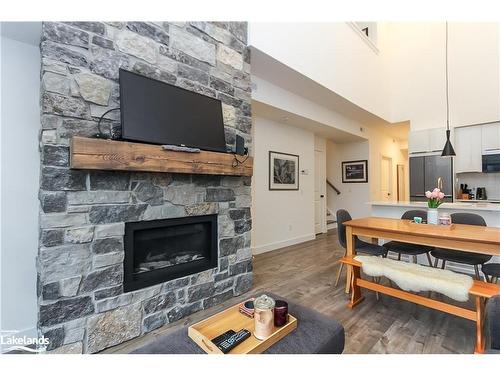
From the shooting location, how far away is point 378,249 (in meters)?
2.95

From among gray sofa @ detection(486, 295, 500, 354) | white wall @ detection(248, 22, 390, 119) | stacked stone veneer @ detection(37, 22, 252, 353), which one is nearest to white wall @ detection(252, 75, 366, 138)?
white wall @ detection(248, 22, 390, 119)

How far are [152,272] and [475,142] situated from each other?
631cm

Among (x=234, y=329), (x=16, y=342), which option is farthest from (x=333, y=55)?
(x=16, y=342)

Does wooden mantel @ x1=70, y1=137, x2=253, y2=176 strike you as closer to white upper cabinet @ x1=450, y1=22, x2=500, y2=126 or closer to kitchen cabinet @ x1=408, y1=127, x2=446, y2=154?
kitchen cabinet @ x1=408, y1=127, x2=446, y2=154

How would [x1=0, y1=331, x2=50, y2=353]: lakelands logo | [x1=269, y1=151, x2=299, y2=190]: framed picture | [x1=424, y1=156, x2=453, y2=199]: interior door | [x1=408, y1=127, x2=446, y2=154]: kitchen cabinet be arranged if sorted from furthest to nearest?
[x1=408, y1=127, x2=446, y2=154]: kitchen cabinet < [x1=424, y1=156, x2=453, y2=199]: interior door < [x1=269, y1=151, x2=299, y2=190]: framed picture < [x1=0, y1=331, x2=50, y2=353]: lakelands logo

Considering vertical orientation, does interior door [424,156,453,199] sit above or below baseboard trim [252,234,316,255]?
above

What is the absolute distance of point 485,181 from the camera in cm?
514

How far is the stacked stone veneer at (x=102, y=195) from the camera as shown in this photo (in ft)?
5.53

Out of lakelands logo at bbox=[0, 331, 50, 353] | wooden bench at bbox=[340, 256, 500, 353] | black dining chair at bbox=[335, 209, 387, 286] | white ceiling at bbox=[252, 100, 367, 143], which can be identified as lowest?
lakelands logo at bbox=[0, 331, 50, 353]

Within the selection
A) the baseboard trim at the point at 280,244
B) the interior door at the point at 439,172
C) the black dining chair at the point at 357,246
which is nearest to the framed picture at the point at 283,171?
the baseboard trim at the point at 280,244

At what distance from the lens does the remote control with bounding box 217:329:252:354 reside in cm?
121

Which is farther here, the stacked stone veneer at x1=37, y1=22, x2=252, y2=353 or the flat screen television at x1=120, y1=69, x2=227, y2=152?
the flat screen television at x1=120, y1=69, x2=227, y2=152

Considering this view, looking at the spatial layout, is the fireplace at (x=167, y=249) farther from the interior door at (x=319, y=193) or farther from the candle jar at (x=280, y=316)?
the interior door at (x=319, y=193)

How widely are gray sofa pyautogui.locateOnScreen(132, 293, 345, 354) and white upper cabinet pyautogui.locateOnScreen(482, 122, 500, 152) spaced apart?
5597 millimetres
